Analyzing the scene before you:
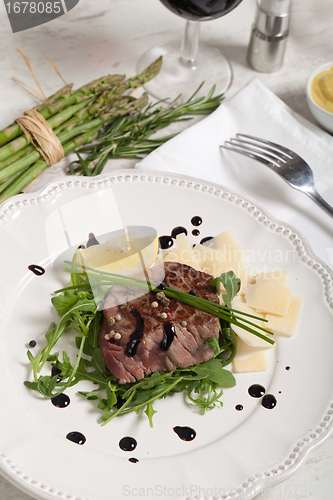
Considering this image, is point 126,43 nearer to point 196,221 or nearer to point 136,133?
point 136,133

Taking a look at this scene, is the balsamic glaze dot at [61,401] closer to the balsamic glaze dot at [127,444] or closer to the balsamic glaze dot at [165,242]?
the balsamic glaze dot at [127,444]

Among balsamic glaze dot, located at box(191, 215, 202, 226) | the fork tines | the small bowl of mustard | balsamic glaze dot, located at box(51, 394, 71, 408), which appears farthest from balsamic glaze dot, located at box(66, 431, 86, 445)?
the small bowl of mustard

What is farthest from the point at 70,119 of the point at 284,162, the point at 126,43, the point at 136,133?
the point at 284,162

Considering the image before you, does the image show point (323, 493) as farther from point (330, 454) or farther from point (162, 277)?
point (162, 277)

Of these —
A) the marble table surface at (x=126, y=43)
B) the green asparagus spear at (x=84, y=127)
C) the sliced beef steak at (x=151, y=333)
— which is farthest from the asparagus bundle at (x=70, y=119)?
the sliced beef steak at (x=151, y=333)

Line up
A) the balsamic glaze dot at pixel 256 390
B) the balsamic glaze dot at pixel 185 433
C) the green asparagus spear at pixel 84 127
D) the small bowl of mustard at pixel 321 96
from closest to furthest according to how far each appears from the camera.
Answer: the balsamic glaze dot at pixel 185 433 → the balsamic glaze dot at pixel 256 390 → the green asparagus spear at pixel 84 127 → the small bowl of mustard at pixel 321 96

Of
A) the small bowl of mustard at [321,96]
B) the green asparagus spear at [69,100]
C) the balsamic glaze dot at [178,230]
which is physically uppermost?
the small bowl of mustard at [321,96]
